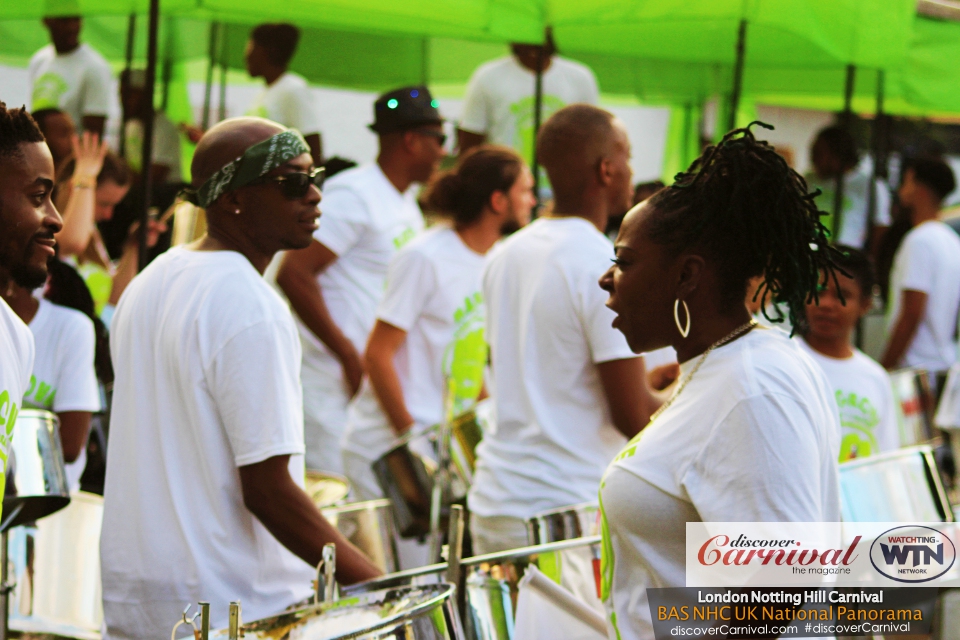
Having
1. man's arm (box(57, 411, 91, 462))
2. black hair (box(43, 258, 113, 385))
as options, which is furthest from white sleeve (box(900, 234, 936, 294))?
man's arm (box(57, 411, 91, 462))

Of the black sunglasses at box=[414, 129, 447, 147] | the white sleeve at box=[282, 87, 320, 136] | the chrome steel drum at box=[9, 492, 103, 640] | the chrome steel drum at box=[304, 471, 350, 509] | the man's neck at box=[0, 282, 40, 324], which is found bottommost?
the chrome steel drum at box=[9, 492, 103, 640]

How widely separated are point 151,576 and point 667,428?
0.88 metres

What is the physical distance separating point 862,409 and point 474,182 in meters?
1.32

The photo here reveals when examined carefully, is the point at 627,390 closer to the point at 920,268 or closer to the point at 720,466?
the point at 720,466

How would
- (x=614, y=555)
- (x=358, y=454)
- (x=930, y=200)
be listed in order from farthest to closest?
(x=930, y=200) → (x=358, y=454) → (x=614, y=555)

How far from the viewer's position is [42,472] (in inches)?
88.5

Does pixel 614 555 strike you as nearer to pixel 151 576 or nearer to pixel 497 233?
pixel 151 576

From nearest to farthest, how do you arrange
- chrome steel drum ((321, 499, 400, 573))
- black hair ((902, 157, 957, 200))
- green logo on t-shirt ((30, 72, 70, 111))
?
chrome steel drum ((321, 499, 400, 573)) < green logo on t-shirt ((30, 72, 70, 111)) < black hair ((902, 157, 957, 200))

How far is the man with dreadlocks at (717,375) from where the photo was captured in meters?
1.47

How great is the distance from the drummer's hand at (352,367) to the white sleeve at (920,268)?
2.83 meters

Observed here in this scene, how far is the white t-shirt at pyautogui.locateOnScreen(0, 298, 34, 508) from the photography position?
1478 millimetres

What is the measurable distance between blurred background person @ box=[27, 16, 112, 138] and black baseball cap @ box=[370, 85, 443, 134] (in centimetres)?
136

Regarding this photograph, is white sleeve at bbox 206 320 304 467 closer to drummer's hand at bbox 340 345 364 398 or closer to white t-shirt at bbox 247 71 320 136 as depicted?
drummer's hand at bbox 340 345 364 398

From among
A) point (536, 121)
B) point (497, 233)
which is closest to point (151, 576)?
point (497, 233)
